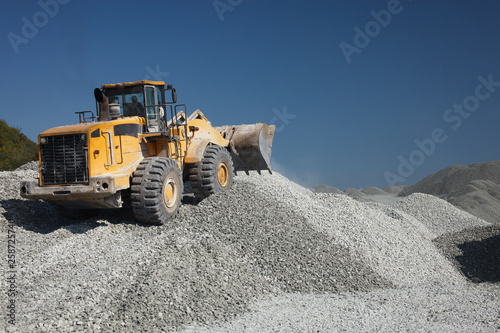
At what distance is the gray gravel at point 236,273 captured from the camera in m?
5.98

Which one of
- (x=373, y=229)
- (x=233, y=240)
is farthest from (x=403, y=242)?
(x=233, y=240)

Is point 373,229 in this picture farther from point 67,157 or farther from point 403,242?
point 67,157

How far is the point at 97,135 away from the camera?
8.12 m

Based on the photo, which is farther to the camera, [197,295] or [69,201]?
[69,201]

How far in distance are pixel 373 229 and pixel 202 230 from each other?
4.70 metres

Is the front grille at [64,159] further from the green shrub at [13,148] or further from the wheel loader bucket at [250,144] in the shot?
the green shrub at [13,148]

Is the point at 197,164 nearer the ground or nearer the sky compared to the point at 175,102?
nearer the ground

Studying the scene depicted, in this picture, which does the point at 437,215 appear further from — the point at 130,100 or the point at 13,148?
the point at 13,148

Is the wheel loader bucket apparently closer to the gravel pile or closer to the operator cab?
the operator cab

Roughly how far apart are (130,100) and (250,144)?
144 inches

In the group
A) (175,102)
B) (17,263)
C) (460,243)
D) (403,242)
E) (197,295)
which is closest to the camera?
(197,295)

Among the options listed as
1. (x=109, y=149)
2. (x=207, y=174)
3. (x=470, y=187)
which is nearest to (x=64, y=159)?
(x=109, y=149)

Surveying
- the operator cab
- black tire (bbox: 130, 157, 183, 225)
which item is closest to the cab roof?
the operator cab

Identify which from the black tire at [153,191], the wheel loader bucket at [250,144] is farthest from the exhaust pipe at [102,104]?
the wheel loader bucket at [250,144]
